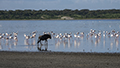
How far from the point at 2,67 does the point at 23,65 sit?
2.61 feet

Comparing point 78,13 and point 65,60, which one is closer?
point 65,60

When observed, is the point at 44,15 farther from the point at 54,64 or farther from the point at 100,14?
the point at 54,64

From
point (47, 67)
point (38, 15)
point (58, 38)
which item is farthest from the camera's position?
point (38, 15)

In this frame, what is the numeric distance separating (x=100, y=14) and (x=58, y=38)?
84778 mm

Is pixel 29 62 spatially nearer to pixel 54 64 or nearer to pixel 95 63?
pixel 54 64

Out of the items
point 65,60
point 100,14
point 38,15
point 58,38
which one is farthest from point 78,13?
point 65,60

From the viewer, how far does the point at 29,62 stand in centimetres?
1037

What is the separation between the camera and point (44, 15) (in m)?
108

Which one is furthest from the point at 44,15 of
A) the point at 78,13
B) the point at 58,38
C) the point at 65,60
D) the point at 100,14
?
the point at 65,60

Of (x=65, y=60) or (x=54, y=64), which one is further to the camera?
(x=65, y=60)

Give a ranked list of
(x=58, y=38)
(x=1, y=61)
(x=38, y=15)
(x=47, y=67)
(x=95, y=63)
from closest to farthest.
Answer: (x=47, y=67), (x=95, y=63), (x=1, y=61), (x=58, y=38), (x=38, y=15)

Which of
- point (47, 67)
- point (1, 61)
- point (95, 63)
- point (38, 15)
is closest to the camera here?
point (47, 67)

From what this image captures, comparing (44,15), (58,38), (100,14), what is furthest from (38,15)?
(58,38)

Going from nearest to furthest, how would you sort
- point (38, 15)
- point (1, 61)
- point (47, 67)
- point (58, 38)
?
point (47, 67) → point (1, 61) → point (58, 38) → point (38, 15)
